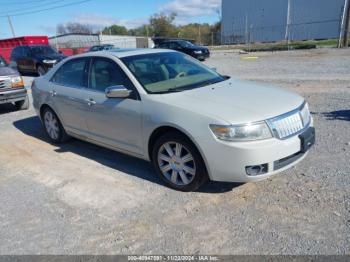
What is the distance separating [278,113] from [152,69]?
183 cm

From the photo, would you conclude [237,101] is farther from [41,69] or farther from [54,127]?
[41,69]

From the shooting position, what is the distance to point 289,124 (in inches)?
134

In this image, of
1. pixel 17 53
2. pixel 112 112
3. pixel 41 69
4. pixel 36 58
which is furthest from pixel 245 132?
pixel 17 53

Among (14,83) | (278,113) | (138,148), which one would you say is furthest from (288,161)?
(14,83)

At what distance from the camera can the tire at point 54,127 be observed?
5656 mm

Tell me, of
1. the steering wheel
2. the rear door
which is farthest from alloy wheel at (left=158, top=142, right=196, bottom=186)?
the rear door

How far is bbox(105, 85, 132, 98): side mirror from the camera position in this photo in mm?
3939

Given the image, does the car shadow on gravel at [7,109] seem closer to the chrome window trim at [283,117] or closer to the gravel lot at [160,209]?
the gravel lot at [160,209]

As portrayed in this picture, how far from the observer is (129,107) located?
13.2ft

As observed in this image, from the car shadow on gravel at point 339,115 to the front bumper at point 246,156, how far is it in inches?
124

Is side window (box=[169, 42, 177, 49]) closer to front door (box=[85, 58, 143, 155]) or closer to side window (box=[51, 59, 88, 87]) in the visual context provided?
side window (box=[51, 59, 88, 87])

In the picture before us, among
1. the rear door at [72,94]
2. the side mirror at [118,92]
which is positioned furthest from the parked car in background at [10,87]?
the side mirror at [118,92]

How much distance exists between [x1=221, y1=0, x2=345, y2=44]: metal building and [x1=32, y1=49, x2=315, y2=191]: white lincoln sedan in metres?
34.8

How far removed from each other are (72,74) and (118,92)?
163 cm
